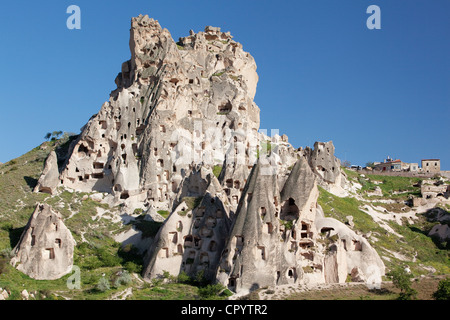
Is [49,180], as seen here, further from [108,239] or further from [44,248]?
[44,248]

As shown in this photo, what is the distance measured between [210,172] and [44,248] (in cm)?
1801

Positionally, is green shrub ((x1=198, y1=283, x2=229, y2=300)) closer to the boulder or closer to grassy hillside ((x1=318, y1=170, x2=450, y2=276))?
grassy hillside ((x1=318, y1=170, x2=450, y2=276))

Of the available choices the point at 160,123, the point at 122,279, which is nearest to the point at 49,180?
the point at 160,123

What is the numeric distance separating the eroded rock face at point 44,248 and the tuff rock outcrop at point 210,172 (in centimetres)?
695

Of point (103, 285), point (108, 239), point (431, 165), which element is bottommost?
point (103, 285)

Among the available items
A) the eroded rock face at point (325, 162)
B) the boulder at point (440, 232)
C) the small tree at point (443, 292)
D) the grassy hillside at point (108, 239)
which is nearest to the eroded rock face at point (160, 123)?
the grassy hillside at point (108, 239)

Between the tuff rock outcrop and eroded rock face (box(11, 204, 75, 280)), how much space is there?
22.8 feet

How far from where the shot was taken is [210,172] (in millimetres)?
58062

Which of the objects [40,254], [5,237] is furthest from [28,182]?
[40,254]

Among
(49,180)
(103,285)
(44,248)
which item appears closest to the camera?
(103,285)

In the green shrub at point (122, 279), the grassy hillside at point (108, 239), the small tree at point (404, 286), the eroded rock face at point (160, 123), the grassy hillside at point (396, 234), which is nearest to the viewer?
the small tree at point (404, 286)

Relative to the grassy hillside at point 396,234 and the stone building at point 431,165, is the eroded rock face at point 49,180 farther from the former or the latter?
the stone building at point 431,165

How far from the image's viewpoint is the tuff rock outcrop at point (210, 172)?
45.7 m

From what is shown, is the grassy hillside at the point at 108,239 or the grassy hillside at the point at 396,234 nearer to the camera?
the grassy hillside at the point at 108,239
